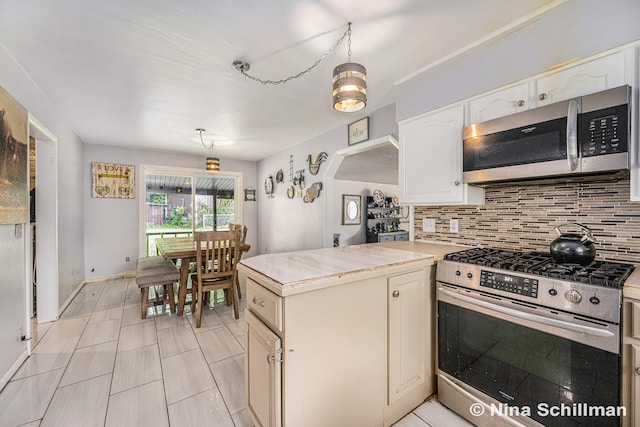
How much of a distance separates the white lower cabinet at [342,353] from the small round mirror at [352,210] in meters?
3.34

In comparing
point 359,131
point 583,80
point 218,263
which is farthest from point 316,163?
point 583,80

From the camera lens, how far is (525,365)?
131 cm

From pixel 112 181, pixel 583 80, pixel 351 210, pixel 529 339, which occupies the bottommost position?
pixel 529 339

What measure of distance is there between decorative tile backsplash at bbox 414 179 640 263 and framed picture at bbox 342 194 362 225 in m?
2.51

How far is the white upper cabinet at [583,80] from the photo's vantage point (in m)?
1.32

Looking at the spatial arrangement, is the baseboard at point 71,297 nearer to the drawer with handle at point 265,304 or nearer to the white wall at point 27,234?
the white wall at point 27,234

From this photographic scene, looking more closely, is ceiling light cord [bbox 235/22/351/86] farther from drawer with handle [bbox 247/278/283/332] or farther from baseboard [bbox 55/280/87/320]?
baseboard [bbox 55/280/87/320]

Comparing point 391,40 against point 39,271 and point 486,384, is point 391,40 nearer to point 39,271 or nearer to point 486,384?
point 486,384

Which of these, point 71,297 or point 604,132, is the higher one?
point 604,132

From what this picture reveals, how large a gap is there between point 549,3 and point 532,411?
7.38ft

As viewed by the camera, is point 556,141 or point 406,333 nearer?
point 556,141

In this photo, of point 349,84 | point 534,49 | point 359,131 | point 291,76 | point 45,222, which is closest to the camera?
point 349,84

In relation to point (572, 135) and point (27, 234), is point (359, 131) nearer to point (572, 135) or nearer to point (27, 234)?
point (572, 135)

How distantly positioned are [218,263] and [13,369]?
1619 mm
